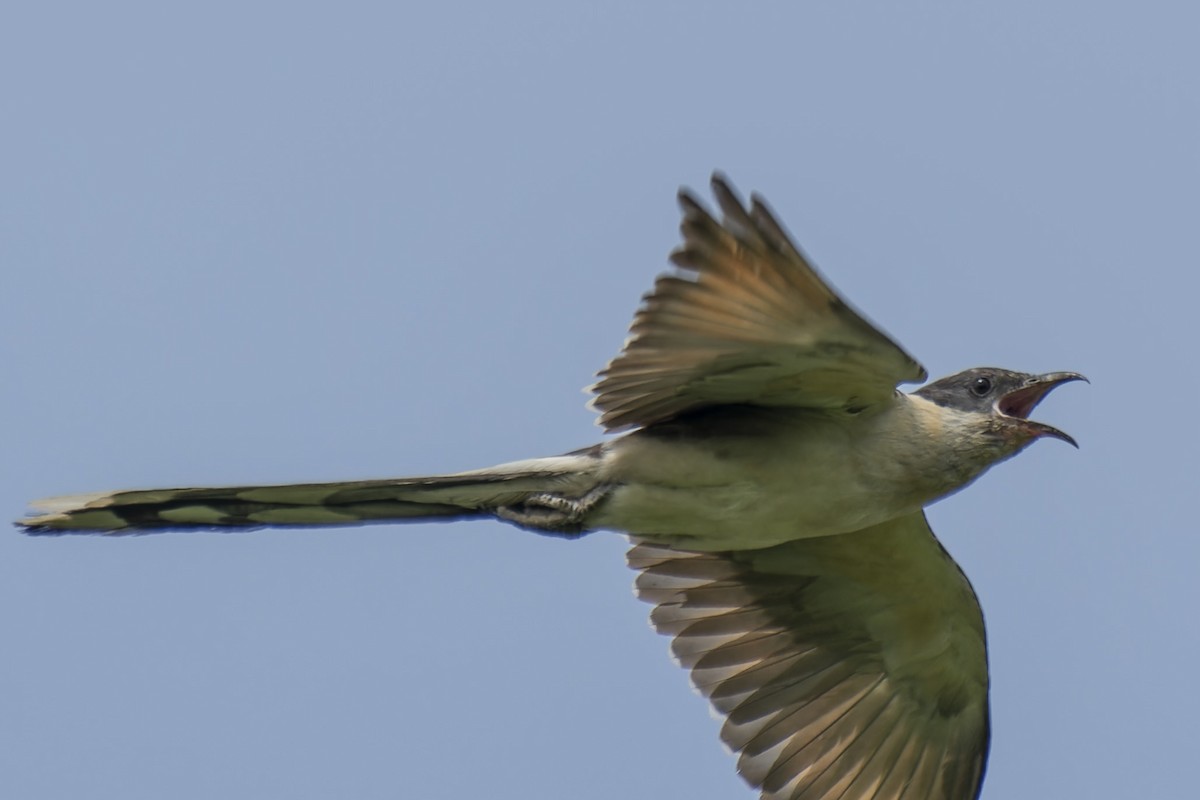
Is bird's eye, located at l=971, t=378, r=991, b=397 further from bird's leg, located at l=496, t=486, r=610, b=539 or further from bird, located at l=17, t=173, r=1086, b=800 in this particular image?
bird's leg, located at l=496, t=486, r=610, b=539

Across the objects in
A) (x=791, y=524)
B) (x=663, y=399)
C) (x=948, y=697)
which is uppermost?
(x=663, y=399)

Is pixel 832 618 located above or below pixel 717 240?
below

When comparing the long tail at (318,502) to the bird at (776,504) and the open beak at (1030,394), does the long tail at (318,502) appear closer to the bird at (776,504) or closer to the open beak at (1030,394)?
the bird at (776,504)

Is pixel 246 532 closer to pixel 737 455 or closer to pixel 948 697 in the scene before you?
pixel 737 455

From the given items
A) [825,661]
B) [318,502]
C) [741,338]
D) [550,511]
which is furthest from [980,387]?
[318,502]

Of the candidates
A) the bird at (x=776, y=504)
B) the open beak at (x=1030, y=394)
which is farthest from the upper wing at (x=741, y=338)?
the open beak at (x=1030, y=394)

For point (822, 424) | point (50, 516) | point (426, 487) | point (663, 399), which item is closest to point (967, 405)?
point (822, 424)

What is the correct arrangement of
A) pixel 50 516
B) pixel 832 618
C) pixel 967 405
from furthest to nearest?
pixel 832 618 < pixel 967 405 < pixel 50 516
